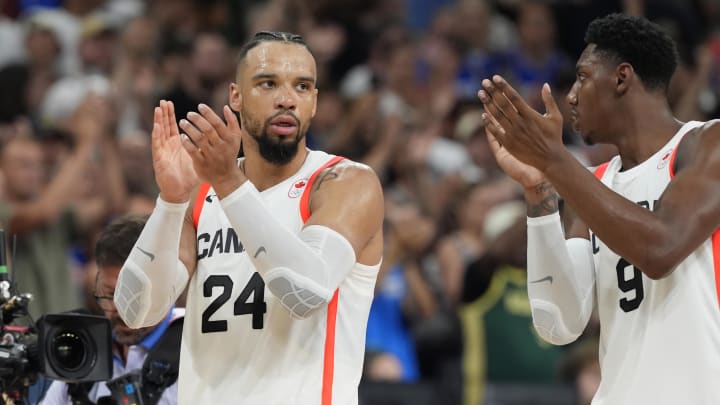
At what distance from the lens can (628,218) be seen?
503 centimetres

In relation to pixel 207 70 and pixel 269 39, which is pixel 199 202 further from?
pixel 207 70

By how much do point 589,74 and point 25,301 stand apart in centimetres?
256

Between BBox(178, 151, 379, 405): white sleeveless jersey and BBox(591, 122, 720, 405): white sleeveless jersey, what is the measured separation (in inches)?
40.8

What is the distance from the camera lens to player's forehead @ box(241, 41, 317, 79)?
5691 millimetres

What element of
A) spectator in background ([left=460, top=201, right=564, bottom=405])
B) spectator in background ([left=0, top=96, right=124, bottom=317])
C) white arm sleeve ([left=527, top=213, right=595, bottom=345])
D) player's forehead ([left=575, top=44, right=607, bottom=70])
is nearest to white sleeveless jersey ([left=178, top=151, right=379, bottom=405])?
white arm sleeve ([left=527, top=213, right=595, bottom=345])

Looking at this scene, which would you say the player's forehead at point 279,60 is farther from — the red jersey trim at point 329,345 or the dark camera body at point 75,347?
the dark camera body at point 75,347

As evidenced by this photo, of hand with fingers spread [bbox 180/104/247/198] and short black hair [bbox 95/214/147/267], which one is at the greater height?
hand with fingers spread [bbox 180/104/247/198]

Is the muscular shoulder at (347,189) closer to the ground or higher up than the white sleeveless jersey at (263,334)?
higher up

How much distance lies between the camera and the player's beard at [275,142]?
5.68 meters

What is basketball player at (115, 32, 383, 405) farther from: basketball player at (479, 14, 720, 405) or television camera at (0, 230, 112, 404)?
basketball player at (479, 14, 720, 405)

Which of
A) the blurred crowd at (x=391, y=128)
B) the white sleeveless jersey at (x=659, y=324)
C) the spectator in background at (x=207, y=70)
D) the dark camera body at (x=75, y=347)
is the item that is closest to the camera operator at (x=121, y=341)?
the dark camera body at (x=75, y=347)

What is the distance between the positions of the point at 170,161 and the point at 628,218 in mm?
1888

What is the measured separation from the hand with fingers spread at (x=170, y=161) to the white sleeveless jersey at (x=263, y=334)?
322 millimetres

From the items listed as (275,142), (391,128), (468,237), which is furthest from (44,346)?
(391,128)
